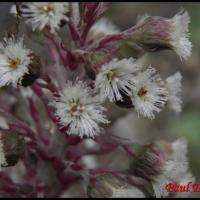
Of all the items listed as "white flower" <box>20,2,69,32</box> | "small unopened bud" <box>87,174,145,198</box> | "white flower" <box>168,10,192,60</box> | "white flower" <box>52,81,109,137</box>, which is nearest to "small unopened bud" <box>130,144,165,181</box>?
"small unopened bud" <box>87,174,145,198</box>

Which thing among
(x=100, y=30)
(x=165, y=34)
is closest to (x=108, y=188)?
(x=165, y=34)

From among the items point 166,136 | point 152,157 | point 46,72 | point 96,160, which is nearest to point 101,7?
point 46,72

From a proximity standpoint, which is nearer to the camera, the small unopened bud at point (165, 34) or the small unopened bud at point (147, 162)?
the small unopened bud at point (165, 34)

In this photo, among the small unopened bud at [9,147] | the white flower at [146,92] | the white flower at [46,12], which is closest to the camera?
the white flower at [46,12]

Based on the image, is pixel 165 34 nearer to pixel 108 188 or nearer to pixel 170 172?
pixel 170 172

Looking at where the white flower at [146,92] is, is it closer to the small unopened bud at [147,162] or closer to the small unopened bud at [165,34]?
the small unopened bud at [165,34]

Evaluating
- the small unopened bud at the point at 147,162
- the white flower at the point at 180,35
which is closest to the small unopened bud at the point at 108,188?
the small unopened bud at the point at 147,162

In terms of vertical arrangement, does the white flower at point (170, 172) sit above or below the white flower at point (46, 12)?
below

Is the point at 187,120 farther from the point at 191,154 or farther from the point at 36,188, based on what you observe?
the point at 36,188
